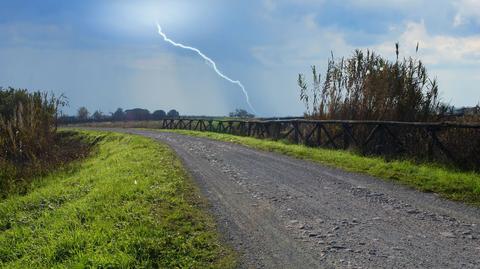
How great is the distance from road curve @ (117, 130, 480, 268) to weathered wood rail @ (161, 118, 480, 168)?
3072mm

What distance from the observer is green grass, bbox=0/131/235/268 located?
6145 millimetres

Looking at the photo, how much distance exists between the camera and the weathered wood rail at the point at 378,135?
12828 millimetres

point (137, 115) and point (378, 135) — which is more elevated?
point (137, 115)

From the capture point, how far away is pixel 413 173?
11.4 metres

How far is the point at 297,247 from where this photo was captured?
6219mm

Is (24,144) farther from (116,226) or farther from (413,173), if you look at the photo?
(413,173)

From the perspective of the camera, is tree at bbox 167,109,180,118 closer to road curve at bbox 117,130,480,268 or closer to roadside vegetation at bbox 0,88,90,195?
roadside vegetation at bbox 0,88,90,195

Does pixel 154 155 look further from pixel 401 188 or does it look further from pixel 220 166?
pixel 401 188

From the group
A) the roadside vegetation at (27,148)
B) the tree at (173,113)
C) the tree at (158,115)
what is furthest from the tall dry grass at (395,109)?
the tree at (173,113)

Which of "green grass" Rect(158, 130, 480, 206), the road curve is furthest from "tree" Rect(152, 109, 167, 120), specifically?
the road curve

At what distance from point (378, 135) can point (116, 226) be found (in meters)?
10.4

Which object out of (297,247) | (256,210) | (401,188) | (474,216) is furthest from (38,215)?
(474,216)

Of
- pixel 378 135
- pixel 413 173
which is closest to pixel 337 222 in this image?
pixel 413 173

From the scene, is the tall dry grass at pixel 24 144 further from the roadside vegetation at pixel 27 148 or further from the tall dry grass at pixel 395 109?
the tall dry grass at pixel 395 109
